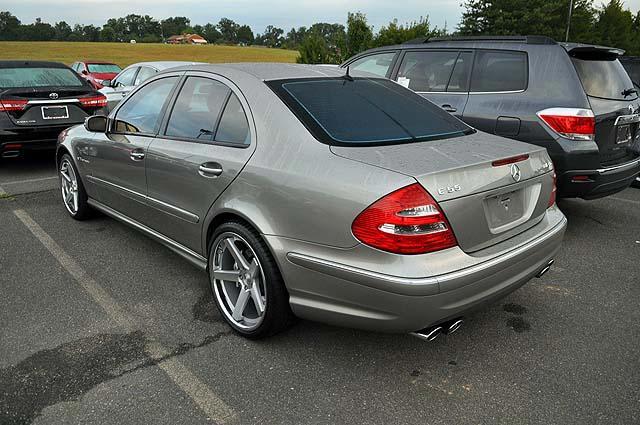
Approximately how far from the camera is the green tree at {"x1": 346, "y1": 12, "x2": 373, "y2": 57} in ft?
64.8

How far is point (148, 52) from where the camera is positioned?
177ft

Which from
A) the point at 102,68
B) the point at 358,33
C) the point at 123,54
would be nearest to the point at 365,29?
the point at 358,33

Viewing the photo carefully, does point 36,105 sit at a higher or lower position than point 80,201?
higher

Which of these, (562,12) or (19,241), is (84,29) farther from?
(19,241)

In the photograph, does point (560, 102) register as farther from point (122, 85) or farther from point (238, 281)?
point (122, 85)

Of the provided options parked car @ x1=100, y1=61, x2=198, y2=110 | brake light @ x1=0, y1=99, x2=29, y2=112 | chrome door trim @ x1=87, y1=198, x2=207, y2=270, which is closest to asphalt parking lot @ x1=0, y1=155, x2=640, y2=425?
chrome door trim @ x1=87, y1=198, x2=207, y2=270

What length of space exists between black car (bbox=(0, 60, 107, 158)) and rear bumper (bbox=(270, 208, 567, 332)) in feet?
18.3

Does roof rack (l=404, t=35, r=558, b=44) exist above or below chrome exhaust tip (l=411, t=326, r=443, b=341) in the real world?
→ above

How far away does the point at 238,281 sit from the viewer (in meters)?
2.94

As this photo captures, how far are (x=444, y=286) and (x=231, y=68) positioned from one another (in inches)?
77.8

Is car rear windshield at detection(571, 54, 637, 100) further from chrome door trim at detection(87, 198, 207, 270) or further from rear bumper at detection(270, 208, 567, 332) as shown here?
chrome door trim at detection(87, 198, 207, 270)

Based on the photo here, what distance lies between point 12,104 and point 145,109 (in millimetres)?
3845

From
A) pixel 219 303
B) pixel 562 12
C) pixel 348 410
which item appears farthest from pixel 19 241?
pixel 562 12

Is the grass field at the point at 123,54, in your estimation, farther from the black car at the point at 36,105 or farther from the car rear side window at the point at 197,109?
the car rear side window at the point at 197,109
